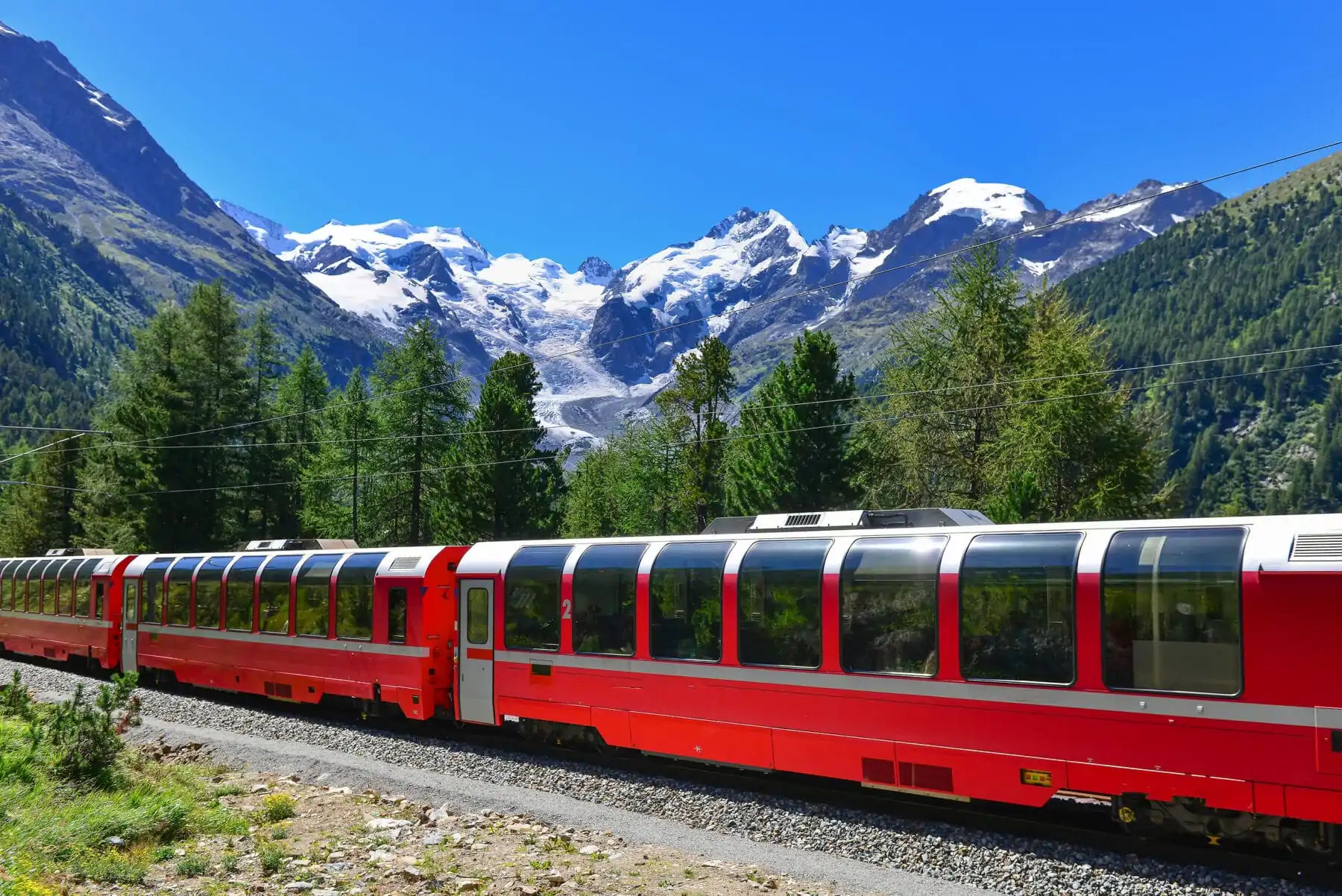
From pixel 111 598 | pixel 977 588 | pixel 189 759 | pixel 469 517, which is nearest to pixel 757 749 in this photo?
pixel 977 588

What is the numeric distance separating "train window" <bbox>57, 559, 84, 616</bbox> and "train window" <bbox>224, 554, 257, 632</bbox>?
1086 cm

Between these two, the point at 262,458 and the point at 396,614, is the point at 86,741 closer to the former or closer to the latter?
the point at 396,614

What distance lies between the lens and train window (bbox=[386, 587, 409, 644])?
62.9ft

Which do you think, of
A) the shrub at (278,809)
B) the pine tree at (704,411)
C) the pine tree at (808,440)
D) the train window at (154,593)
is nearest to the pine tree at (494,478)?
the pine tree at (704,411)

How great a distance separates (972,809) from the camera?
1244 cm

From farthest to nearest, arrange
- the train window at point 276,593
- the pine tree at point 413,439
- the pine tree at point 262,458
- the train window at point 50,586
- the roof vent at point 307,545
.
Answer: the pine tree at point 262,458 < the pine tree at point 413,439 < the train window at point 50,586 < the roof vent at point 307,545 < the train window at point 276,593

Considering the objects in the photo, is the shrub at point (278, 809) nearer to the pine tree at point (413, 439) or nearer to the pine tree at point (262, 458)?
the pine tree at point (413, 439)

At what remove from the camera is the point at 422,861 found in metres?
10.2

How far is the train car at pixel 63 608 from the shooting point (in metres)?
30.0

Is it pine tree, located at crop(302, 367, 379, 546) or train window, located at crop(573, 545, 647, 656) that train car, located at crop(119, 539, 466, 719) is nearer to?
train window, located at crop(573, 545, 647, 656)

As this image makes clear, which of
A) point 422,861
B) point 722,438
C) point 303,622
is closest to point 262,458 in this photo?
point 722,438

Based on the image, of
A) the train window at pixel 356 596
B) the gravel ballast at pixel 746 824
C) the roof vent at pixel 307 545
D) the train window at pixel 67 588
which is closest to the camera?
the gravel ballast at pixel 746 824

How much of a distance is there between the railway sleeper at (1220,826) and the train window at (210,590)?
20.9 m

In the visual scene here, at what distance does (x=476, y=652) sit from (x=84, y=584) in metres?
19.9
